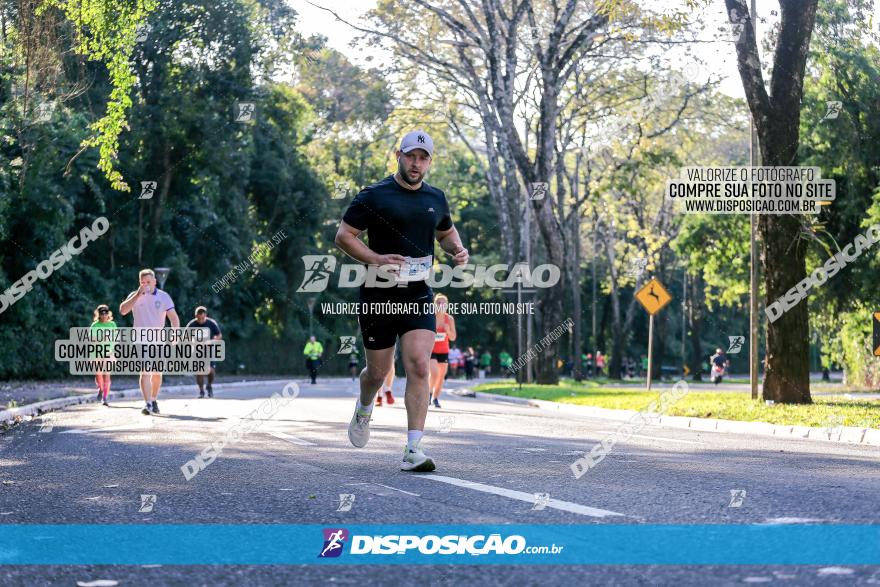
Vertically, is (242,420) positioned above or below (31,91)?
below

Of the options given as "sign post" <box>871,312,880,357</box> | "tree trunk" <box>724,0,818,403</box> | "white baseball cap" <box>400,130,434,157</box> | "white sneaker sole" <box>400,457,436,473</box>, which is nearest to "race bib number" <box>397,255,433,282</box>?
"white baseball cap" <box>400,130,434,157</box>

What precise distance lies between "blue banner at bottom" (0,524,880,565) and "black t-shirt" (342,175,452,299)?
2707mm

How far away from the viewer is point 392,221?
8.02 meters

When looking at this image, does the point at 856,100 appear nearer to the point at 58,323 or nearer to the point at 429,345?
the point at 58,323

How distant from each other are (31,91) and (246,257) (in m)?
25.3

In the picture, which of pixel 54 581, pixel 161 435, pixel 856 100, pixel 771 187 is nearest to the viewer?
pixel 54 581

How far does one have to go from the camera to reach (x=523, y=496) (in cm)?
671

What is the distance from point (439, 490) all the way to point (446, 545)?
186cm

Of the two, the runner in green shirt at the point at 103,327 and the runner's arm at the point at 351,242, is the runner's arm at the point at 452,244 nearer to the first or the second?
the runner's arm at the point at 351,242

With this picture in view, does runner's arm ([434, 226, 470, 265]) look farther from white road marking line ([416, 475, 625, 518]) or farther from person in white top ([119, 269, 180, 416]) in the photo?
person in white top ([119, 269, 180, 416])

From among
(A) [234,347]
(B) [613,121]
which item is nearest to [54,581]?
(B) [613,121]

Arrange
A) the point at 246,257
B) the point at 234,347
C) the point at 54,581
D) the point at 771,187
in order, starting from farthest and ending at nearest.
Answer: the point at 234,347 < the point at 246,257 < the point at 771,187 < the point at 54,581

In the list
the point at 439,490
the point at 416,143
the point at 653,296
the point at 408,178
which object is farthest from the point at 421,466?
the point at 653,296

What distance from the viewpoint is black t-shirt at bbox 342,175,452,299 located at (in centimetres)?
802
